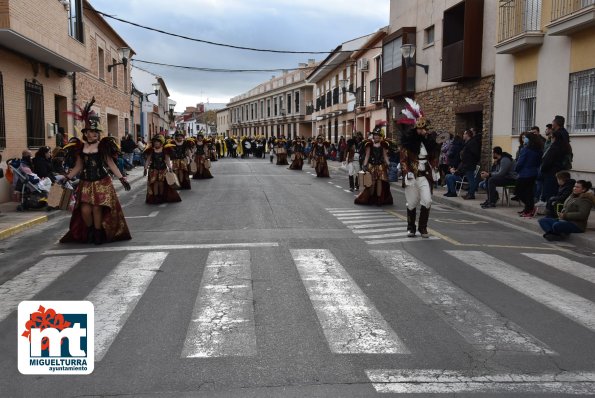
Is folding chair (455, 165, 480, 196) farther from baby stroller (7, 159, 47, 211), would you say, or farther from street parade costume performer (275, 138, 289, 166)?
street parade costume performer (275, 138, 289, 166)

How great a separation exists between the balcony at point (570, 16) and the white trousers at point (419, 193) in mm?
5961

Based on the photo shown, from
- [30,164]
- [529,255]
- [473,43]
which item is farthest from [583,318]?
[473,43]

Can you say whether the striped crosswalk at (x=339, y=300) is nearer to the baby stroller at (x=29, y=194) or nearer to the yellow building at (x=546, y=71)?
the baby stroller at (x=29, y=194)

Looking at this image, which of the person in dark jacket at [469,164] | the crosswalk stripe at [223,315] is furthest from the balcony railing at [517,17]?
the crosswalk stripe at [223,315]

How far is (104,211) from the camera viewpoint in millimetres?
8945

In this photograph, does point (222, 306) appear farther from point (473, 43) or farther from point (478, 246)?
point (473, 43)

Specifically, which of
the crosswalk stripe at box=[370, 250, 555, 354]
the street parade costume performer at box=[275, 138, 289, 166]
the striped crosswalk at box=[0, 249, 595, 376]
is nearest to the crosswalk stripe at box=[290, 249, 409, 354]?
the striped crosswalk at box=[0, 249, 595, 376]

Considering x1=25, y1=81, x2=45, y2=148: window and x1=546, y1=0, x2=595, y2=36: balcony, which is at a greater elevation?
x1=546, y1=0, x2=595, y2=36: balcony

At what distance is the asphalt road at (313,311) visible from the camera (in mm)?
3938

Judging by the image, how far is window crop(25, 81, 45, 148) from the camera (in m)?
16.4

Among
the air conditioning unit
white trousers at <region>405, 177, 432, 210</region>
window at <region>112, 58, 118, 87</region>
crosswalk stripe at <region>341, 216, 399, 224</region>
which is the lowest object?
crosswalk stripe at <region>341, 216, 399, 224</region>

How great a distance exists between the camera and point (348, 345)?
4551 mm

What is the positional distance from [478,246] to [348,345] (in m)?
4.91

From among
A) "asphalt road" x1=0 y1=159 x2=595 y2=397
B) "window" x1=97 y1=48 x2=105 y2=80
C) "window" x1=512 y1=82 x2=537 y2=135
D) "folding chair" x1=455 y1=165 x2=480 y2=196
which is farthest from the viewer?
"window" x1=97 y1=48 x2=105 y2=80
